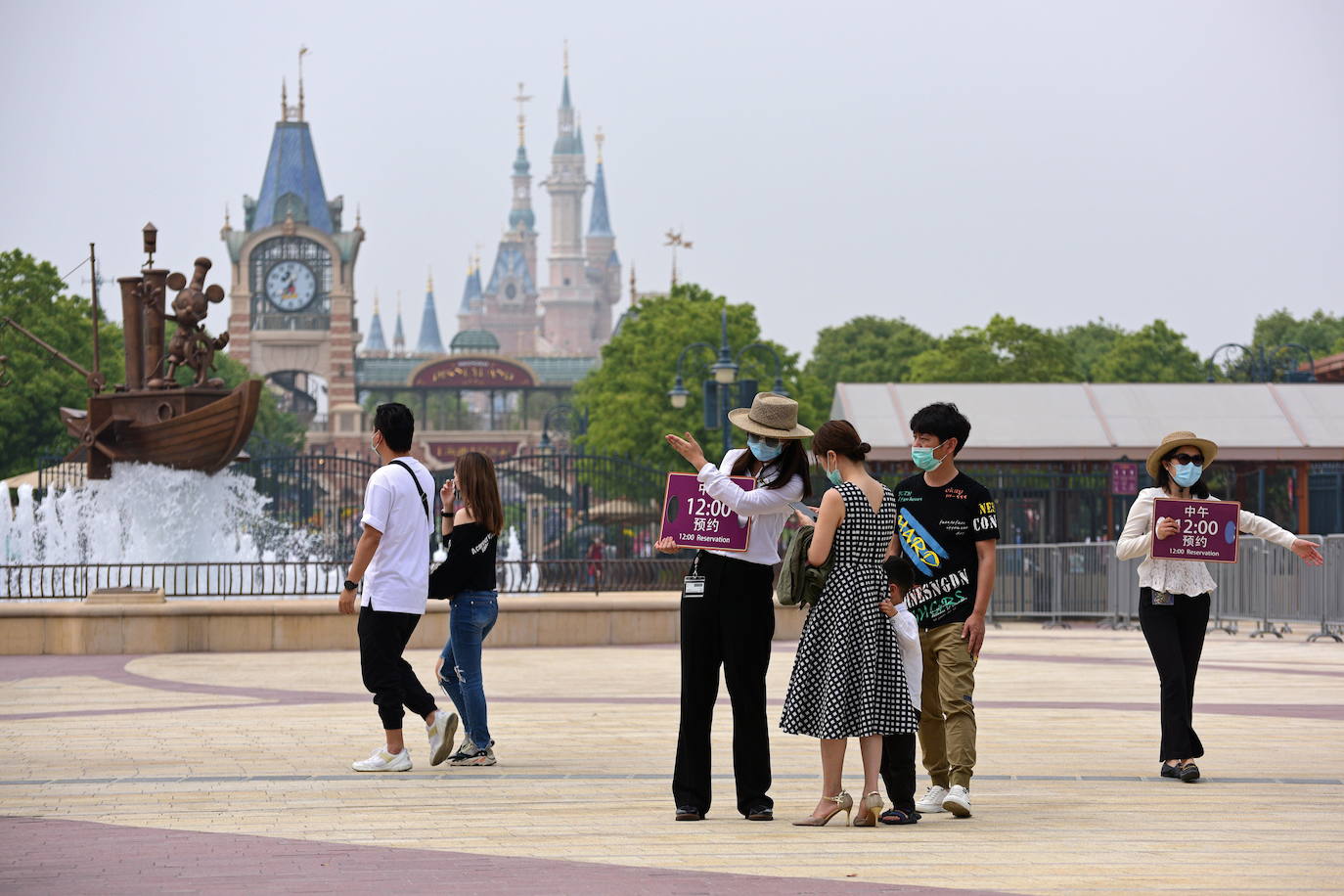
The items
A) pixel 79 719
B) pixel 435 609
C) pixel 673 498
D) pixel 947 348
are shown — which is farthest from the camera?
pixel 947 348

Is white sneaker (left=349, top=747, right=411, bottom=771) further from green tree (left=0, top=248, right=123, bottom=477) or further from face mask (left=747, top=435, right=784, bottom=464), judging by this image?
green tree (left=0, top=248, right=123, bottom=477)

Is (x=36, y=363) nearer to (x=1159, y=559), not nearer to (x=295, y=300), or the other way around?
(x=1159, y=559)

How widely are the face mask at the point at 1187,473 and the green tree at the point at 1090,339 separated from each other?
8897cm

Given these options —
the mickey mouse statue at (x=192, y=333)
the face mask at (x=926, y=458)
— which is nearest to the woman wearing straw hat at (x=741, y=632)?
the face mask at (x=926, y=458)

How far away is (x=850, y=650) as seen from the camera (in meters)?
8.00

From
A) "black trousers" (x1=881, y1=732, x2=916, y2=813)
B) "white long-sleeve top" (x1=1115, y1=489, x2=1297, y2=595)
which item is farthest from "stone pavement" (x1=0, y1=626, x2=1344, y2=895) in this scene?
"white long-sleeve top" (x1=1115, y1=489, x2=1297, y2=595)

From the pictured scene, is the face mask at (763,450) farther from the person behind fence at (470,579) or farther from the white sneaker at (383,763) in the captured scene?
the white sneaker at (383,763)

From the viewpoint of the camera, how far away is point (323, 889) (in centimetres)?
651

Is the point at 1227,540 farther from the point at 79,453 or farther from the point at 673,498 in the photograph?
the point at 79,453

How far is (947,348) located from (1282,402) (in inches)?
1922

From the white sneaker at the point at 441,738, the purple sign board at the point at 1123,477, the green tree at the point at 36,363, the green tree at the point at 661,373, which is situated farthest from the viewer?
the green tree at the point at 661,373

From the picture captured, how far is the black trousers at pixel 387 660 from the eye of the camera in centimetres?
989

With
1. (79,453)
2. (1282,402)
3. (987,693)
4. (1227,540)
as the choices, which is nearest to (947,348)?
(1282,402)

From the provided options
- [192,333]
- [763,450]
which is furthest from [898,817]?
[192,333]
